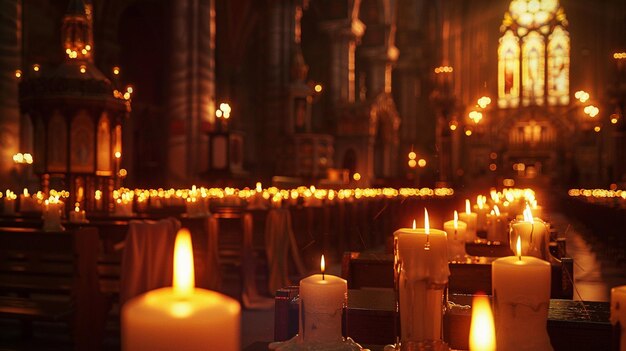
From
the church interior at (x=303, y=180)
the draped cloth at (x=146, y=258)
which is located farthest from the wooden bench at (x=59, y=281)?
the draped cloth at (x=146, y=258)

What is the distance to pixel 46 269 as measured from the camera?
576 centimetres

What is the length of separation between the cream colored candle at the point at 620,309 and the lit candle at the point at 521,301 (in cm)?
20

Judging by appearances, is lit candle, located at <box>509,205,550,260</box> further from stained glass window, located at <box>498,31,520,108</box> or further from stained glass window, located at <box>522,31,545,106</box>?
stained glass window, located at <box>498,31,520,108</box>

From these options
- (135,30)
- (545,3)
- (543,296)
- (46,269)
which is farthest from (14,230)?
(545,3)

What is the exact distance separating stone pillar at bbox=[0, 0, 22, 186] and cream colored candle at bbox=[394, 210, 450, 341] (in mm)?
10322

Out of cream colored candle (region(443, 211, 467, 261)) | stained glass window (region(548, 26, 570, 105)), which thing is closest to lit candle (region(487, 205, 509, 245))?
cream colored candle (region(443, 211, 467, 261))

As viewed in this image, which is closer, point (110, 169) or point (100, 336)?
point (100, 336)

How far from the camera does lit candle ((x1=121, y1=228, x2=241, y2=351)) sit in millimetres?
886

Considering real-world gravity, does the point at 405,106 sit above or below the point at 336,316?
above

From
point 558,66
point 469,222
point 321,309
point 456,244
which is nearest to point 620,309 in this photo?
point 321,309

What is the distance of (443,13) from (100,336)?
1535 inches

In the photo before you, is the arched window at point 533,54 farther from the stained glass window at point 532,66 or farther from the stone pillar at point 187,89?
the stone pillar at point 187,89

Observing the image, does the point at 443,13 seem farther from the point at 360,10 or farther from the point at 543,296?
the point at 543,296

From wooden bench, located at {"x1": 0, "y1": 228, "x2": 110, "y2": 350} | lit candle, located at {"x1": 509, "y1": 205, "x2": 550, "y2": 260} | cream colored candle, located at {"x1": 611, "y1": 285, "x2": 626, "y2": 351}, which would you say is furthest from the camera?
wooden bench, located at {"x1": 0, "y1": 228, "x2": 110, "y2": 350}
